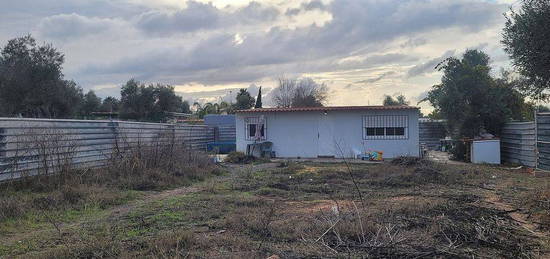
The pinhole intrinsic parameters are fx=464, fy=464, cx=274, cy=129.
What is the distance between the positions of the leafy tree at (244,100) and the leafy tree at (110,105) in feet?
41.4

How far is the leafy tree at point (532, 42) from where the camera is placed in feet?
37.9

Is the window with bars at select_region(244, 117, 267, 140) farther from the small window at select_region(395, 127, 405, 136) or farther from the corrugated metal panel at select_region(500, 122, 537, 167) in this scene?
the corrugated metal panel at select_region(500, 122, 537, 167)

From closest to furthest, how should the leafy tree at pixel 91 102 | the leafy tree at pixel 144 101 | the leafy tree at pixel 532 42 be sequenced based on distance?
the leafy tree at pixel 532 42, the leafy tree at pixel 144 101, the leafy tree at pixel 91 102

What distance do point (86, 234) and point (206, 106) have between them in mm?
49582

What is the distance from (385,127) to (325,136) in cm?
334

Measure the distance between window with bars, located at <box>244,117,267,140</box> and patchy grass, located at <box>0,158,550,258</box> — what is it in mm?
13699

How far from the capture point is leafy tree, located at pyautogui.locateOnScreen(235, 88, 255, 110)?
161ft

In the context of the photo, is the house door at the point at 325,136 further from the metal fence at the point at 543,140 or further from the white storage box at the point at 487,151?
the metal fence at the point at 543,140

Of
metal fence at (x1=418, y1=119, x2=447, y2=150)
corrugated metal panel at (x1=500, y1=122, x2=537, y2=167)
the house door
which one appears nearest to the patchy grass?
corrugated metal panel at (x1=500, y1=122, x2=537, y2=167)

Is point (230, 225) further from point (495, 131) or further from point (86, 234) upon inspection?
point (495, 131)

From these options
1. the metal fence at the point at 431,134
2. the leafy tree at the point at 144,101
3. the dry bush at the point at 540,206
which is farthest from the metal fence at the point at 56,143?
the leafy tree at the point at 144,101

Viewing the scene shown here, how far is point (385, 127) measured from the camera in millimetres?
25328

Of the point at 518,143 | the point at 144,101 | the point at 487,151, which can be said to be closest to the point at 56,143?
the point at 487,151

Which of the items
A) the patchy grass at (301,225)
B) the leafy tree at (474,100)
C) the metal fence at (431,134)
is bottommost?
the patchy grass at (301,225)
